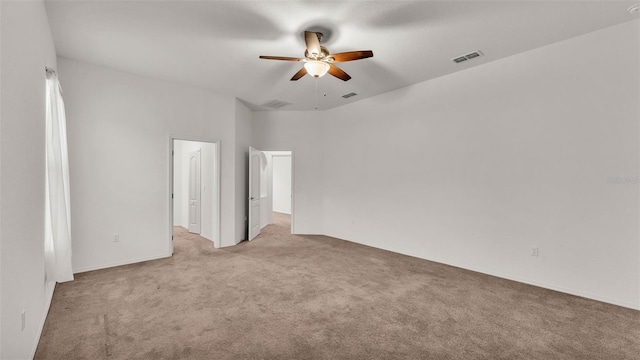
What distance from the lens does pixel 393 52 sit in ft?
11.6

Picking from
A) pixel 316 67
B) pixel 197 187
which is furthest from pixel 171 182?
pixel 316 67

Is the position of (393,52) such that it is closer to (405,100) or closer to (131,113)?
(405,100)

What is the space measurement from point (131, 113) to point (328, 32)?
333 centimetres

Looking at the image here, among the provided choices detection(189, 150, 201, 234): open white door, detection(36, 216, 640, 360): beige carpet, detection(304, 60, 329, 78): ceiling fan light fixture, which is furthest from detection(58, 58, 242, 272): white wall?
detection(304, 60, 329, 78): ceiling fan light fixture

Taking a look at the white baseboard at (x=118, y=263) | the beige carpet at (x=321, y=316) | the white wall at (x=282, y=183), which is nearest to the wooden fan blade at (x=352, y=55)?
the beige carpet at (x=321, y=316)

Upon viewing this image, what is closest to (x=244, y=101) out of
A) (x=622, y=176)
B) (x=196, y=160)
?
(x=196, y=160)

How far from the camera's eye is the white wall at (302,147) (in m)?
6.45

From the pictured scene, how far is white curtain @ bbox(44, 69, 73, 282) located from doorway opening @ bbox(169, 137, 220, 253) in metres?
1.68

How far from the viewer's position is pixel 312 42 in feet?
9.07

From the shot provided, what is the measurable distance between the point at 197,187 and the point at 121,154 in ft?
7.36

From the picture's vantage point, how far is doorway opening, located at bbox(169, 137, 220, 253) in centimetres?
519

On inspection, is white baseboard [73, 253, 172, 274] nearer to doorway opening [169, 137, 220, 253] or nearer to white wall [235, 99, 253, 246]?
doorway opening [169, 137, 220, 253]

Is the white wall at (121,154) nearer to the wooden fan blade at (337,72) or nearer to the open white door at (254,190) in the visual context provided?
the open white door at (254,190)

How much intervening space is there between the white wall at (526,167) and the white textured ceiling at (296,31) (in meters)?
0.40
